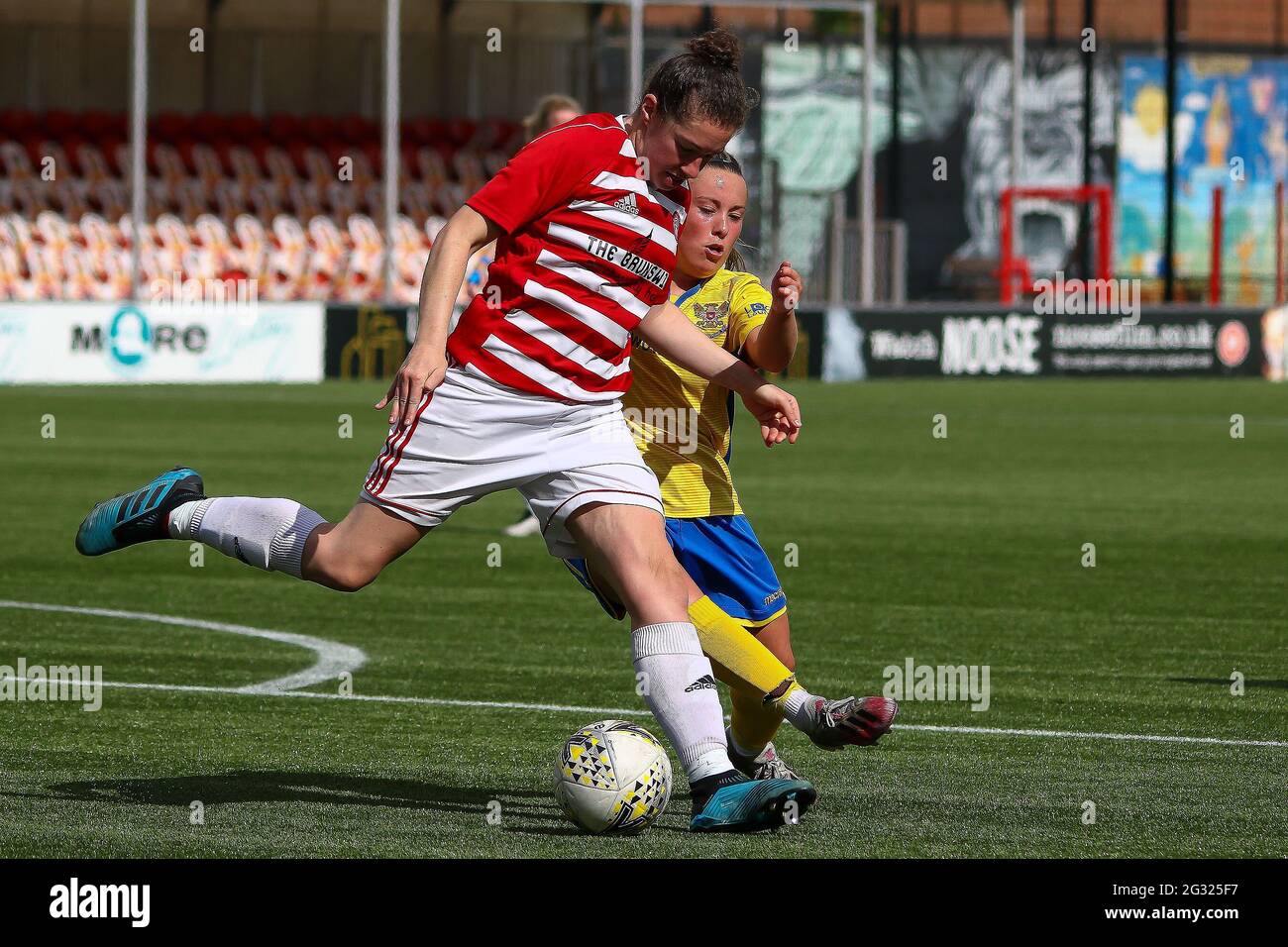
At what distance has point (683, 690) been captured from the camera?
5793 millimetres

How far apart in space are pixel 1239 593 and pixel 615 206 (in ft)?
19.9

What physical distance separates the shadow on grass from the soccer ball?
14 cm

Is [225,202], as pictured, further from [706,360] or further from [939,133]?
[706,360]

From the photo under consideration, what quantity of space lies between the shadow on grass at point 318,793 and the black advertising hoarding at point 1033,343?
74.3 feet

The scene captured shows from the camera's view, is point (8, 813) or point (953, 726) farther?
point (953, 726)

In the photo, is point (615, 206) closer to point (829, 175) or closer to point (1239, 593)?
point (1239, 593)

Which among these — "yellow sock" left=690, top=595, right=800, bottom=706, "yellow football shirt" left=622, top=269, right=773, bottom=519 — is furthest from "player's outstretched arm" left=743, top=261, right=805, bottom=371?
"yellow sock" left=690, top=595, right=800, bottom=706

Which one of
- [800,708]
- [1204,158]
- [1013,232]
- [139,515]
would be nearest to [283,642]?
[139,515]

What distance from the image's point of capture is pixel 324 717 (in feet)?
24.7

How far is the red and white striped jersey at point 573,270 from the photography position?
5.83m

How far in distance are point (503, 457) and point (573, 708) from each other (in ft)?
6.86

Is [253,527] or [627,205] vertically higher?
[627,205]

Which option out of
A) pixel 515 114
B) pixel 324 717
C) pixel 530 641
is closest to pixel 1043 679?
pixel 530 641

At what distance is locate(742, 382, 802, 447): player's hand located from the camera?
19.8 ft
